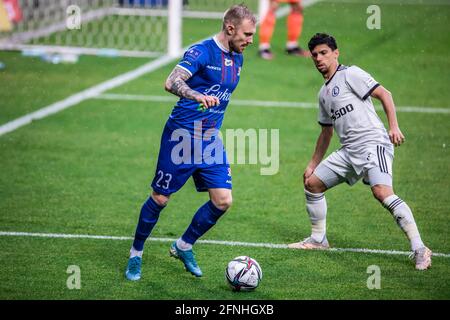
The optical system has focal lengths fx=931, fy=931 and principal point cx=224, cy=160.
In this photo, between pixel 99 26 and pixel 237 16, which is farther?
pixel 99 26

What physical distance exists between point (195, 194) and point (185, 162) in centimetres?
289

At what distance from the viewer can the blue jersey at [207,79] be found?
702 centimetres

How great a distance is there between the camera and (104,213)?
917 cm

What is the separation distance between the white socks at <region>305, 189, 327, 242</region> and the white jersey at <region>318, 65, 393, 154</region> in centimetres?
56

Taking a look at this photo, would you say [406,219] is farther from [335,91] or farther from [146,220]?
[146,220]

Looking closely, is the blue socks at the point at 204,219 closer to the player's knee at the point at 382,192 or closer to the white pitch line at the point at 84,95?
the player's knee at the point at 382,192

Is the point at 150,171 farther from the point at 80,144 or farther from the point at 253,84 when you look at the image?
the point at 253,84

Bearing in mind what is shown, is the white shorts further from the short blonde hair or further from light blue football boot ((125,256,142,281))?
light blue football boot ((125,256,142,281))

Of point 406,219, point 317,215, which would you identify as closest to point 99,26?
point 317,215

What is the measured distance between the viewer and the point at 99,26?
19906 mm

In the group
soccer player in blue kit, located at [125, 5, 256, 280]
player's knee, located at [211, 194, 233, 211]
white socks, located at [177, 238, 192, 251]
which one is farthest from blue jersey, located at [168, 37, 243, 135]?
white socks, located at [177, 238, 192, 251]

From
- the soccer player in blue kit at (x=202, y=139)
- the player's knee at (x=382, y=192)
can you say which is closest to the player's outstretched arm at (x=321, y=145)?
the player's knee at (x=382, y=192)

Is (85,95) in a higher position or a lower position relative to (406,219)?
higher
